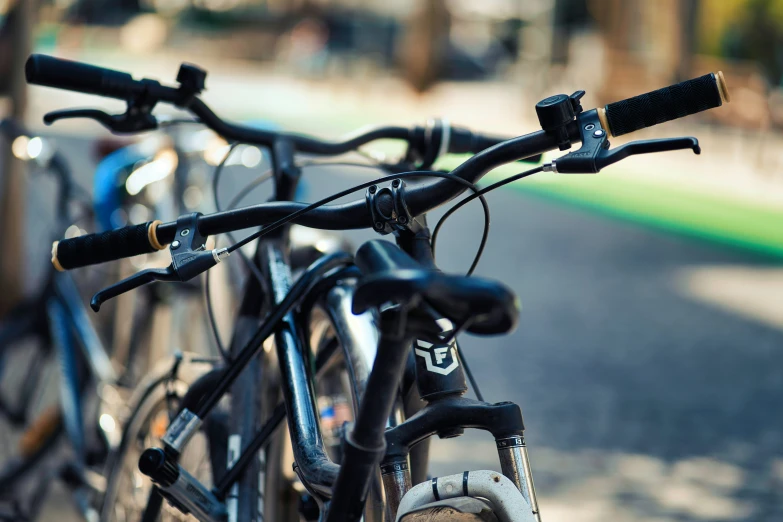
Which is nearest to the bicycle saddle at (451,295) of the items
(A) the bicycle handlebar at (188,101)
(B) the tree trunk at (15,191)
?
(A) the bicycle handlebar at (188,101)

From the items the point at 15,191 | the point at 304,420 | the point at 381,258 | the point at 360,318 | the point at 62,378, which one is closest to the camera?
the point at 381,258

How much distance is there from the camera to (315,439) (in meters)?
1.69

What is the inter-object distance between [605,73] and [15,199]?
13.2 m

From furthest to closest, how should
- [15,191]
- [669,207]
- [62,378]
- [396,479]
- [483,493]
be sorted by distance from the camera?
1. [669,207]
2. [15,191]
3. [62,378]
4. [396,479]
5. [483,493]

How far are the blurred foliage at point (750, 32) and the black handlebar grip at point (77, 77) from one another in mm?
19214

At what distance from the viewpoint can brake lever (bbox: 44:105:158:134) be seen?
218 cm

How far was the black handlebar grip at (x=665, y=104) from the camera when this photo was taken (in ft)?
4.87

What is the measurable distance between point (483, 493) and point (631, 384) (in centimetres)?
401

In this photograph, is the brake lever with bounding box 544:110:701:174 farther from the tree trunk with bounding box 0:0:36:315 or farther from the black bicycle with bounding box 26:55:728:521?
the tree trunk with bounding box 0:0:36:315

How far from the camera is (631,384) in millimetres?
5215

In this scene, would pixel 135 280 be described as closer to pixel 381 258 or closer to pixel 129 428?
pixel 381 258

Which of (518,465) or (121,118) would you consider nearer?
(518,465)

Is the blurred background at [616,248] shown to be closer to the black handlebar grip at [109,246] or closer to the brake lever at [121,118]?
the brake lever at [121,118]

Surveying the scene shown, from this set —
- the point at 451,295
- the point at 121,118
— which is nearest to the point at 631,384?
the point at 121,118
